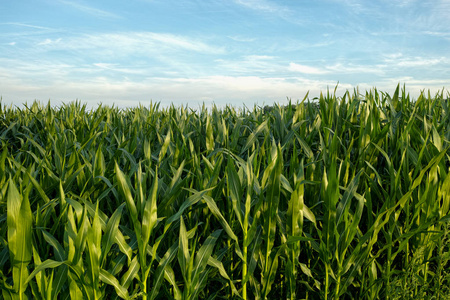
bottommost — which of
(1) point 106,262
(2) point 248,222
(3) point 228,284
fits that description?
(3) point 228,284

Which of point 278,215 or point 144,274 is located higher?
point 278,215

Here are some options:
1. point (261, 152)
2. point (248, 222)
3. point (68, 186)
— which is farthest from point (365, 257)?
point (68, 186)

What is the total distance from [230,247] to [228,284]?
0.20 meters

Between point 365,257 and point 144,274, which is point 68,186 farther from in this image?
point 365,257

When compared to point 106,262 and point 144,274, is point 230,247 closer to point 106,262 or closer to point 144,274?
point 144,274

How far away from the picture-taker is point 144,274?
1.86 metres

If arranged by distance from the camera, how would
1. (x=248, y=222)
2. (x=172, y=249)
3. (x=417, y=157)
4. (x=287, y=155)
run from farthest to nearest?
(x=287, y=155), (x=417, y=157), (x=248, y=222), (x=172, y=249)

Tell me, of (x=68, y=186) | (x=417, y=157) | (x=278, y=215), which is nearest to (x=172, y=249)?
(x=278, y=215)

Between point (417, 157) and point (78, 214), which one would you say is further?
point (417, 157)

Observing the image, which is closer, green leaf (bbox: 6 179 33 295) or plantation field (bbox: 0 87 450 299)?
green leaf (bbox: 6 179 33 295)

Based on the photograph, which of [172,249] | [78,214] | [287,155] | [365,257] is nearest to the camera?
[78,214]

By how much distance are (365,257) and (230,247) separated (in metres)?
0.84

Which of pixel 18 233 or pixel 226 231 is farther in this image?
pixel 226 231

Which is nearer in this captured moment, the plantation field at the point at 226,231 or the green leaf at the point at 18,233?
the green leaf at the point at 18,233
